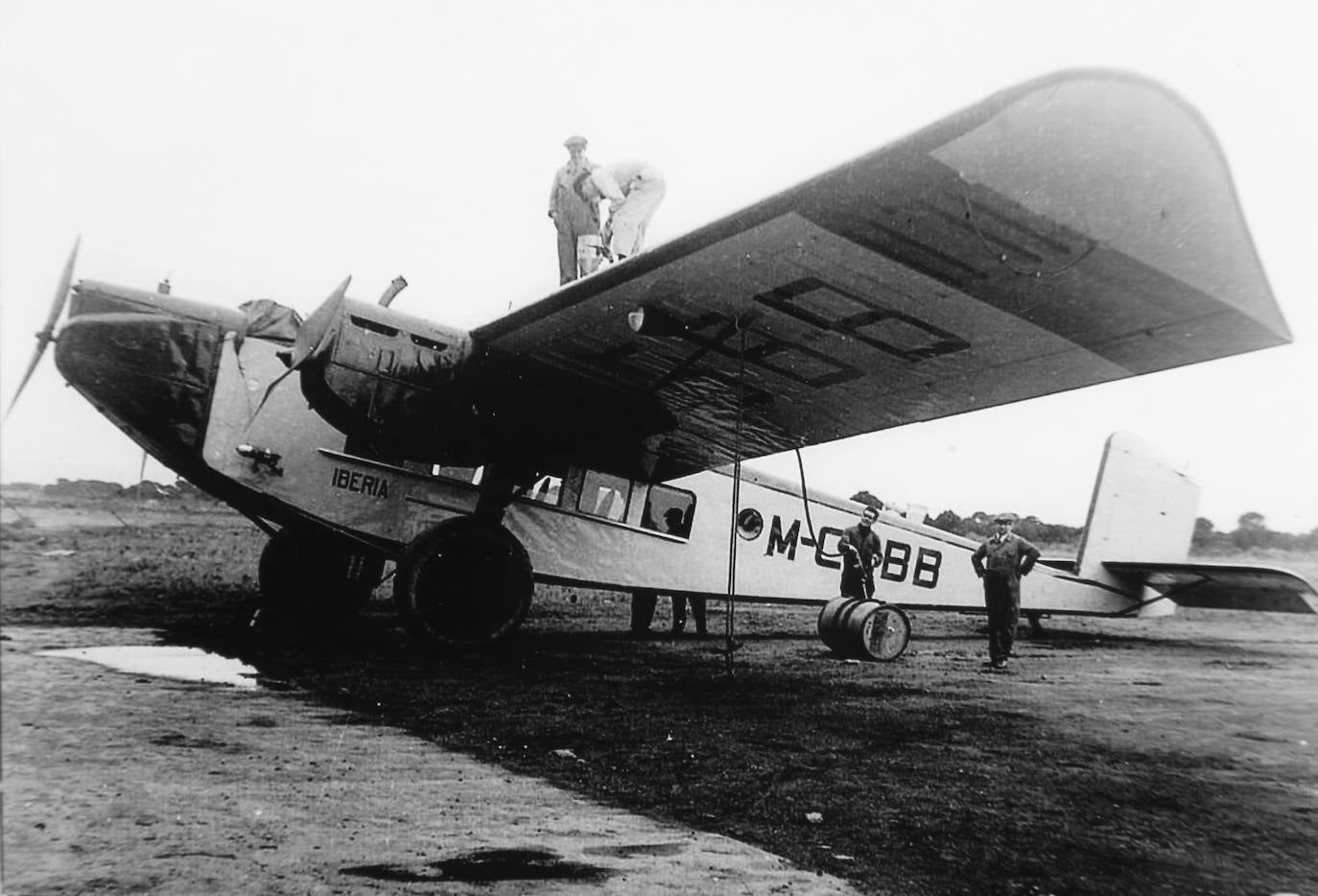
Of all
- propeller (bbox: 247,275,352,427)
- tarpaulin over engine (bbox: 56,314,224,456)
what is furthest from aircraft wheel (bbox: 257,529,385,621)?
propeller (bbox: 247,275,352,427)

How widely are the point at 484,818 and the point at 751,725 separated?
1.82 metres

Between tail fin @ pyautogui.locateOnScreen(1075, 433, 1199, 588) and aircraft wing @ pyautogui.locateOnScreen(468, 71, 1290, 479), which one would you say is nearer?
aircraft wing @ pyautogui.locateOnScreen(468, 71, 1290, 479)

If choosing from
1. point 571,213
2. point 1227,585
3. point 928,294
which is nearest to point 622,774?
point 928,294

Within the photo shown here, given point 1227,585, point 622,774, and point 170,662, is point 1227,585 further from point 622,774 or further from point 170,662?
point 170,662

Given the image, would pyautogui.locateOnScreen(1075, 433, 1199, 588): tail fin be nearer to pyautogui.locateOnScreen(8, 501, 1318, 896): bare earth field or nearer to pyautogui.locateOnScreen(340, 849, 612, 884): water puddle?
pyautogui.locateOnScreen(8, 501, 1318, 896): bare earth field

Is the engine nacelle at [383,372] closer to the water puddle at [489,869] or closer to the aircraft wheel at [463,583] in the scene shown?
the aircraft wheel at [463,583]

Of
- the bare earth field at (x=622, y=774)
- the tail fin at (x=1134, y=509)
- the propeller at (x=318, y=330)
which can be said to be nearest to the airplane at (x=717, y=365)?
the propeller at (x=318, y=330)

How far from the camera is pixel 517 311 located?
5.29m

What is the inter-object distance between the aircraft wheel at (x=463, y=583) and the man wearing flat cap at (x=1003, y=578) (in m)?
3.76

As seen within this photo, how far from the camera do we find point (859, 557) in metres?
8.08

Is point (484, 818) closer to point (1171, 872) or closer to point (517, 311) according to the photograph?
point (1171, 872)

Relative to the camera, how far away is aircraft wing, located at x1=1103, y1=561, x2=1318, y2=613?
8688 millimetres

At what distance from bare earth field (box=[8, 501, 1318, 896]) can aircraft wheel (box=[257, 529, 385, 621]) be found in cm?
67

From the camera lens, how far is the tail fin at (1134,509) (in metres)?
9.96
